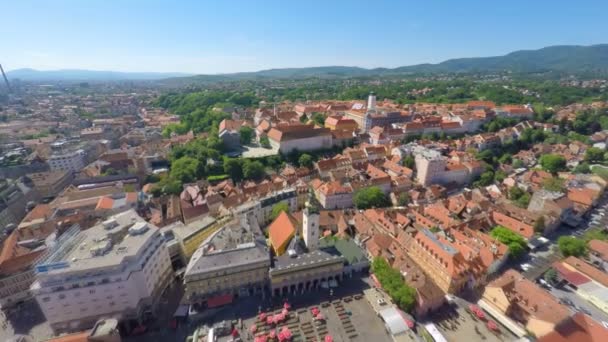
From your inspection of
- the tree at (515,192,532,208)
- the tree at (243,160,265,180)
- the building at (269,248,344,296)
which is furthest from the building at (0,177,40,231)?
the tree at (515,192,532,208)

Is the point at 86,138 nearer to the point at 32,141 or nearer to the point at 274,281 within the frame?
the point at 32,141

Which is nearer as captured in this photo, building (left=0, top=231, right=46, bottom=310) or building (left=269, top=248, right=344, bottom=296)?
building (left=0, top=231, right=46, bottom=310)

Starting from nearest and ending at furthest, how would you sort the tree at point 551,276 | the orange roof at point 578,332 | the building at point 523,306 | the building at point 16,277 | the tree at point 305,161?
the orange roof at point 578,332 → the building at point 523,306 → the building at point 16,277 → the tree at point 551,276 → the tree at point 305,161

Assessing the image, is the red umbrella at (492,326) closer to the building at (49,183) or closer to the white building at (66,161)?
the building at (49,183)

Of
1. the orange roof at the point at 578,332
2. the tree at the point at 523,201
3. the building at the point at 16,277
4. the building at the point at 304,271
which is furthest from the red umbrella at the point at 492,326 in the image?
the building at the point at 16,277

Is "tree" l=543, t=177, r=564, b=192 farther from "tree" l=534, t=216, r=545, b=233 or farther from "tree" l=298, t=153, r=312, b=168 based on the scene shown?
"tree" l=298, t=153, r=312, b=168
